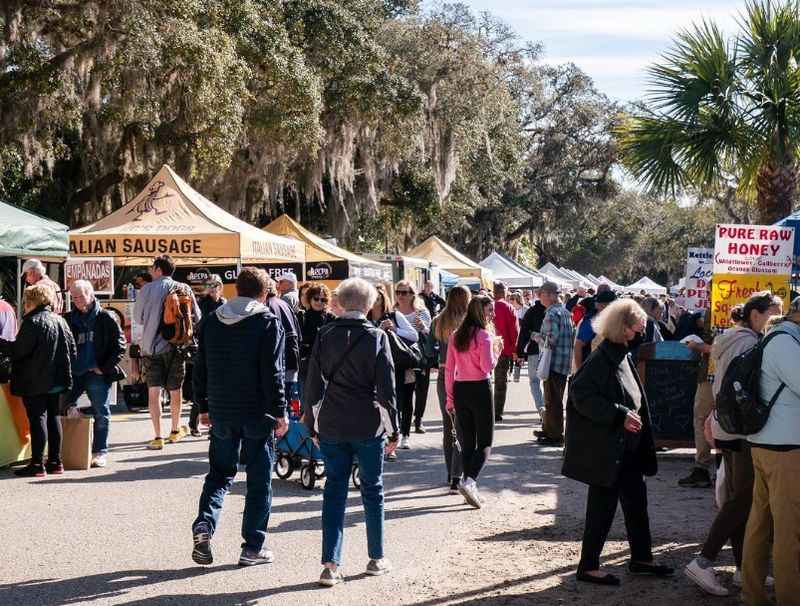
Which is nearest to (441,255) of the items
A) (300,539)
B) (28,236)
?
(28,236)

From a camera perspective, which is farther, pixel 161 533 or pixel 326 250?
pixel 326 250

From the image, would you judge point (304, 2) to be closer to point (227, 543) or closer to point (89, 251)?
point (89, 251)

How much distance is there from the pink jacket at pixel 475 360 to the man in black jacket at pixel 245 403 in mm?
2279

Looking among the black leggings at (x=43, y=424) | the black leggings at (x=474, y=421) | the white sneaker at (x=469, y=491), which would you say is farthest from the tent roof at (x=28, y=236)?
the white sneaker at (x=469, y=491)

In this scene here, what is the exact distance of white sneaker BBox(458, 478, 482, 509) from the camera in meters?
8.29

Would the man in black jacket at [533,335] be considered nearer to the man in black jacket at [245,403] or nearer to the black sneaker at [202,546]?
the man in black jacket at [245,403]

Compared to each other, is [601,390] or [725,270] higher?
[725,270]

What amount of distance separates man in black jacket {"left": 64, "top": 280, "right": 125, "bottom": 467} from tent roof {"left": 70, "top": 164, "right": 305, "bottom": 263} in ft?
17.1

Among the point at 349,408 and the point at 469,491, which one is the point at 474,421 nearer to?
the point at 469,491

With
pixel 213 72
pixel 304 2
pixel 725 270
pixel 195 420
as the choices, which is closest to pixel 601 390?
pixel 725 270

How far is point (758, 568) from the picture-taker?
Answer: 547cm

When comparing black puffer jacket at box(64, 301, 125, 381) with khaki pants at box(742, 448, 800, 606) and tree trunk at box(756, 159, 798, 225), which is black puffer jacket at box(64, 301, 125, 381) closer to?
khaki pants at box(742, 448, 800, 606)

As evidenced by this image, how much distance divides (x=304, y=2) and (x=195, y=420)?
53.1 feet

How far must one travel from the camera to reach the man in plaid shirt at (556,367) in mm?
12172
